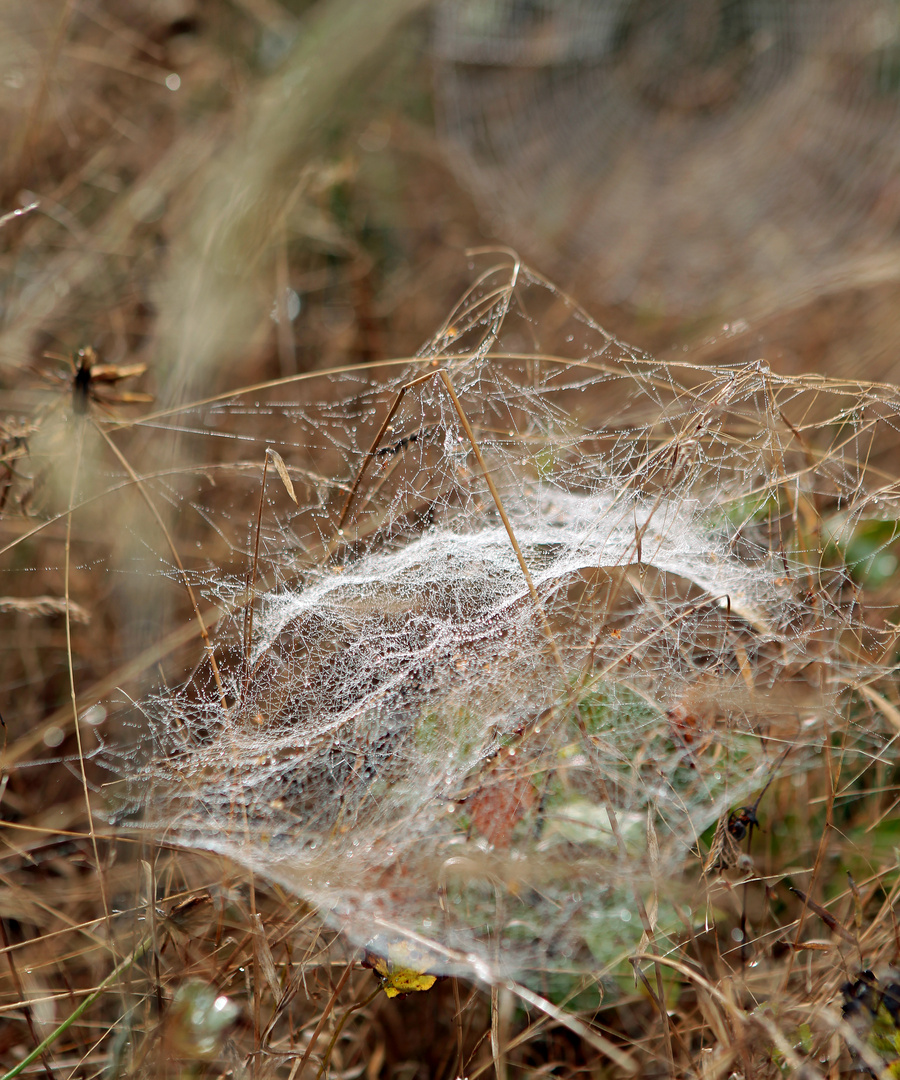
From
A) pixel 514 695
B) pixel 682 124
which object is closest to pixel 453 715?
pixel 514 695

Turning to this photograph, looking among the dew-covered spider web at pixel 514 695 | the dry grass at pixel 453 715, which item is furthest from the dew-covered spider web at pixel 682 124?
the dew-covered spider web at pixel 514 695

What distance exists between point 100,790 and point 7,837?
0.90 ft

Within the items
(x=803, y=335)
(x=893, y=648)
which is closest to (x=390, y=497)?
(x=893, y=648)

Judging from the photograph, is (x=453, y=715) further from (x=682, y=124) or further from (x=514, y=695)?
(x=682, y=124)

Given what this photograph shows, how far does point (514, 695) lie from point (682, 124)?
18.5ft

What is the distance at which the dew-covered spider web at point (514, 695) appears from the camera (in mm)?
1230

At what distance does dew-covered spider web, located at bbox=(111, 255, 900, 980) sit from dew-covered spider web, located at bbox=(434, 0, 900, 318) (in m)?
3.55

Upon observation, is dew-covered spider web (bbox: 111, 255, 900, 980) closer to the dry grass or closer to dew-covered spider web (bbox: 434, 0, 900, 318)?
the dry grass

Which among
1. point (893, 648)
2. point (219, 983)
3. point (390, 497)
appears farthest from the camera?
point (390, 497)

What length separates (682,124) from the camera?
555 cm

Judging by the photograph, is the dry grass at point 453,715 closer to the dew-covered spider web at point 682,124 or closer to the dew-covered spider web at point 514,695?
the dew-covered spider web at point 514,695

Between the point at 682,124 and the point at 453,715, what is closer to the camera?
the point at 453,715

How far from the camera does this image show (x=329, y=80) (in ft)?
5.04

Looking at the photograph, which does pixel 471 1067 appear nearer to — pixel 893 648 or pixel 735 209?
pixel 893 648
